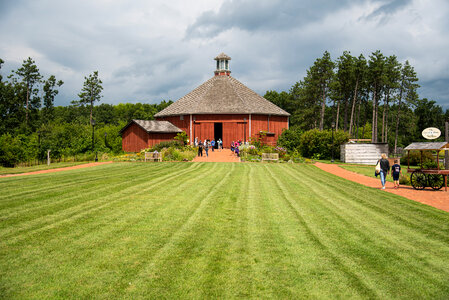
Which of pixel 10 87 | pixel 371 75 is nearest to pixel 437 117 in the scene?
pixel 371 75

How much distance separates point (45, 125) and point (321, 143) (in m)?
47.2

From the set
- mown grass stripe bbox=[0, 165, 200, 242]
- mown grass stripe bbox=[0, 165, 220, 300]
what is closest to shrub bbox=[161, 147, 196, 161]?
mown grass stripe bbox=[0, 165, 200, 242]

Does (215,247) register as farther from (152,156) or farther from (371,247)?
(152,156)

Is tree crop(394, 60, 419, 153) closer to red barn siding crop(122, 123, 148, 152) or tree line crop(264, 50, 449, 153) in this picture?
tree line crop(264, 50, 449, 153)

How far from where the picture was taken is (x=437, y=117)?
81938 millimetres

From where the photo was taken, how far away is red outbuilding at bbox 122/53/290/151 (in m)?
40.1

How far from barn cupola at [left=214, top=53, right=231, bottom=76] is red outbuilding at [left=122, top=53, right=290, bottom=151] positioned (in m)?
3.45

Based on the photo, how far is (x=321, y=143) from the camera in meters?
33.8

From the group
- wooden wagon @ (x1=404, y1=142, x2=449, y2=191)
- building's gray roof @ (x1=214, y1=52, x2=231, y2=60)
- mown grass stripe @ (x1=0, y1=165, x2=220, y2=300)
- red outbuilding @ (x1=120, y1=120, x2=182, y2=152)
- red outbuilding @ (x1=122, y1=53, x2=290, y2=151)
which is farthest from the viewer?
building's gray roof @ (x1=214, y1=52, x2=231, y2=60)

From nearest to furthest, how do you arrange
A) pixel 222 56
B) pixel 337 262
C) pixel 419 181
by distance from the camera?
pixel 337 262
pixel 419 181
pixel 222 56

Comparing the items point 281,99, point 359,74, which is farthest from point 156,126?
point 281,99

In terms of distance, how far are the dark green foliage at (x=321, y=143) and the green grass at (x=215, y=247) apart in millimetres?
22543

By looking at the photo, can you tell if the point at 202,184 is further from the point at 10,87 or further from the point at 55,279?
the point at 10,87

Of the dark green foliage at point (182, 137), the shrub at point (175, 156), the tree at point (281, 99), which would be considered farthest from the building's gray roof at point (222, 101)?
the tree at point (281, 99)
